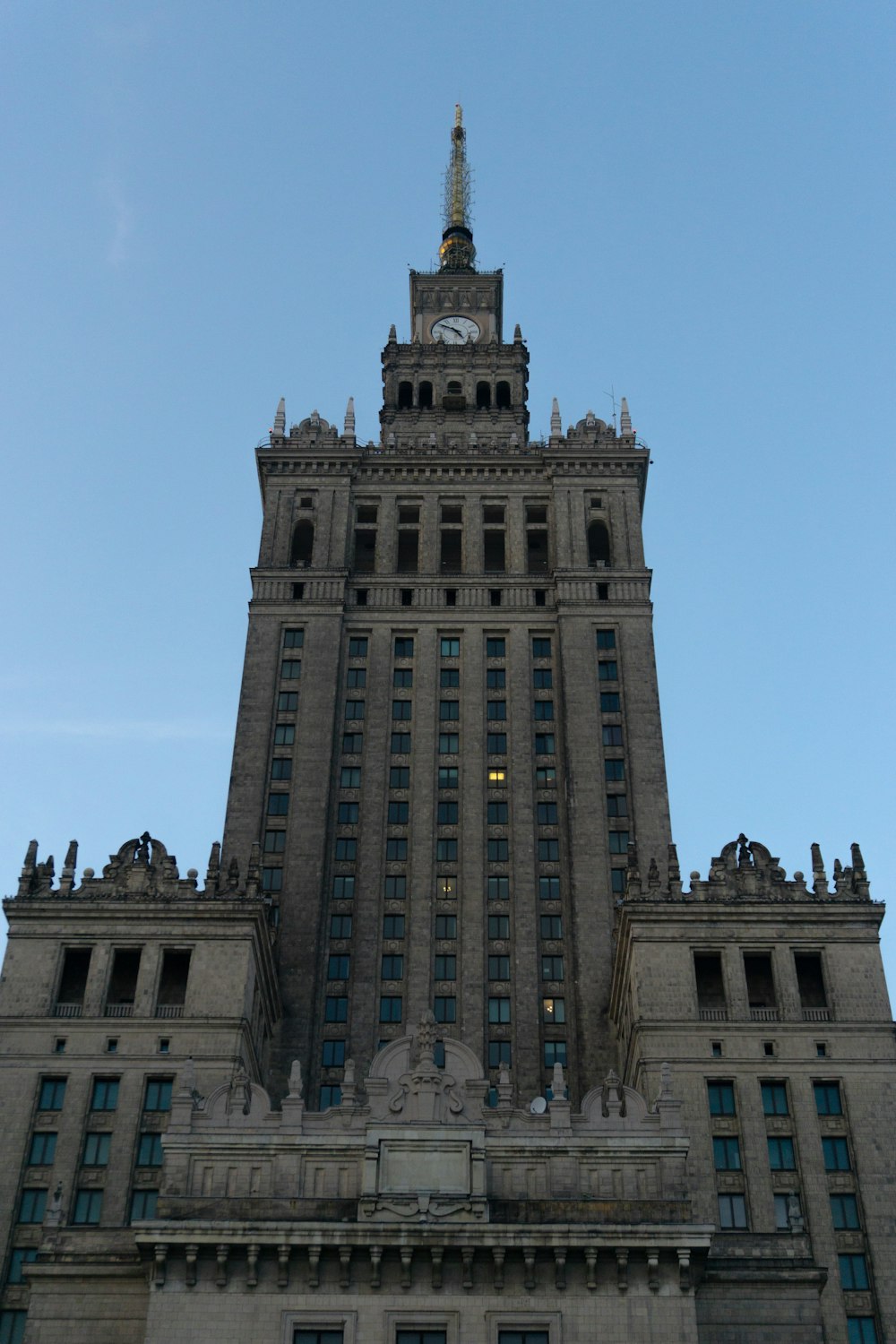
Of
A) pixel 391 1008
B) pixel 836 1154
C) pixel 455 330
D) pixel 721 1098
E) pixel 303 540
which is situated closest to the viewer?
pixel 836 1154

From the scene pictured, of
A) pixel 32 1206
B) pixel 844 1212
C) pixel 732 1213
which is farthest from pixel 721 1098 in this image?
pixel 32 1206

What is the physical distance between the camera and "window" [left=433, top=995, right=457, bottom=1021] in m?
83.9

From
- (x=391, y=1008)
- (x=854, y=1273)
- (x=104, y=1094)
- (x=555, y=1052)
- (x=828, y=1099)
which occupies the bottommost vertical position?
(x=854, y=1273)

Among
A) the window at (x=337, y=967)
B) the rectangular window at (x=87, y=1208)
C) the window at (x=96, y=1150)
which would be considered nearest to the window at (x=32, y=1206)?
the rectangular window at (x=87, y=1208)

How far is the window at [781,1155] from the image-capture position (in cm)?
6900

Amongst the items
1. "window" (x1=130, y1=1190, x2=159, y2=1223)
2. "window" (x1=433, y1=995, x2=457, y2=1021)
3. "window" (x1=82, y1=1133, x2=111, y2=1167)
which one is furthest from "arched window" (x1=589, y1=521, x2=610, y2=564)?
"window" (x1=130, y1=1190, x2=159, y2=1223)

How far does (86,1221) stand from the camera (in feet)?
219

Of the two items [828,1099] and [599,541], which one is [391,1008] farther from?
[599,541]

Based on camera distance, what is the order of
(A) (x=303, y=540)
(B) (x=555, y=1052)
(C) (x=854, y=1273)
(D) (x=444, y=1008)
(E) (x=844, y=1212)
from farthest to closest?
(A) (x=303, y=540)
(D) (x=444, y=1008)
(B) (x=555, y=1052)
(E) (x=844, y=1212)
(C) (x=854, y=1273)

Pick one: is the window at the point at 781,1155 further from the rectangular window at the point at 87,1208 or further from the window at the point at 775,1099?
the rectangular window at the point at 87,1208

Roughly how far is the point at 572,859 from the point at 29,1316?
41808 millimetres

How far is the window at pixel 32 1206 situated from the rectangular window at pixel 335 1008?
1948 centimetres

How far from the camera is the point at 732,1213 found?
67500mm

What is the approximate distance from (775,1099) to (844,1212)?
213 inches
